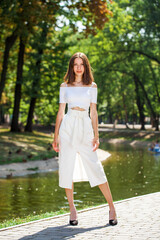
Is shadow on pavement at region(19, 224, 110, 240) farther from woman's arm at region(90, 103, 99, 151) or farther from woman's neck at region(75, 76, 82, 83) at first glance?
woman's neck at region(75, 76, 82, 83)

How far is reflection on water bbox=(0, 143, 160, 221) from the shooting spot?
1129 centimetres

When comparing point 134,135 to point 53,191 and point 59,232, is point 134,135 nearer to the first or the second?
point 53,191

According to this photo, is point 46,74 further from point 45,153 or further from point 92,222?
point 92,222

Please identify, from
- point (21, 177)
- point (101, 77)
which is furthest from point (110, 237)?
point (101, 77)

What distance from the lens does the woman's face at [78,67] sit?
6973 mm

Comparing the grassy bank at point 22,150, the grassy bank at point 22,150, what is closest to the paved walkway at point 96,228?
the grassy bank at point 22,150

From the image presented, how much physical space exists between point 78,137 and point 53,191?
7733 mm

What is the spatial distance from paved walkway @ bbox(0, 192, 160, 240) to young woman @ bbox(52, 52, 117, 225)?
253mm

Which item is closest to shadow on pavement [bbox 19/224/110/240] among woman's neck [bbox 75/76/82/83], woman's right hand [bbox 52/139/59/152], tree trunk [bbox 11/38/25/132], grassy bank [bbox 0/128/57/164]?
woman's right hand [bbox 52/139/59/152]

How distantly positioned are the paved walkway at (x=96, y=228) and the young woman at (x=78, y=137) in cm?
25

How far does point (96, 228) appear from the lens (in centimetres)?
652

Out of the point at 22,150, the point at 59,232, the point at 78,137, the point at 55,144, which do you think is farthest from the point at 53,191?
the point at 22,150

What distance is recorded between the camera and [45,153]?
25.9 meters

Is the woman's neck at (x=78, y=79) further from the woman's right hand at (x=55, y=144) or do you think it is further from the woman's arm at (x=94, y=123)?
the woman's right hand at (x=55, y=144)
